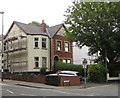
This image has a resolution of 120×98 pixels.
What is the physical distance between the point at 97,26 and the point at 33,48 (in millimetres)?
11651

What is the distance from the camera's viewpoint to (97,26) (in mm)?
28641

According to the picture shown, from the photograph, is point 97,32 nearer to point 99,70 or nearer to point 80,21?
point 80,21

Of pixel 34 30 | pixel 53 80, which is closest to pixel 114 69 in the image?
pixel 53 80

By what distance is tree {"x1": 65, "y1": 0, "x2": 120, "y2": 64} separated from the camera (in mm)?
27859

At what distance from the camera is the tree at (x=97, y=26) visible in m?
27.9

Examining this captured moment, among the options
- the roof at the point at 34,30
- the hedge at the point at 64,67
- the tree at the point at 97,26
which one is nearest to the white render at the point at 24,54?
the roof at the point at 34,30

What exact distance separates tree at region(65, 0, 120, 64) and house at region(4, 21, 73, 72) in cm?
692

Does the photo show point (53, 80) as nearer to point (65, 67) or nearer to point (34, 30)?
point (65, 67)

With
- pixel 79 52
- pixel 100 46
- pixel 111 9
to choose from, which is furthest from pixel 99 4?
pixel 79 52

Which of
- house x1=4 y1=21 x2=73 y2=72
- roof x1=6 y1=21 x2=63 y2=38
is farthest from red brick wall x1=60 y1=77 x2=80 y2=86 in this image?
roof x1=6 y1=21 x2=63 y2=38

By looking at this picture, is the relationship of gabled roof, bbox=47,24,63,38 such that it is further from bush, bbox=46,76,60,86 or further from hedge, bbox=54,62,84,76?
bush, bbox=46,76,60,86

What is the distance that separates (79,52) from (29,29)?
57.6 feet

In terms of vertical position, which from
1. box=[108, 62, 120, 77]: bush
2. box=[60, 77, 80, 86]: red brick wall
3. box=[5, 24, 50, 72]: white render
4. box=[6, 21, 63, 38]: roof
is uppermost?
box=[6, 21, 63, 38]: roof

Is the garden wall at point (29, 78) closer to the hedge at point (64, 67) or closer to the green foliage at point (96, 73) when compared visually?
the green foliage at point (96, 73)
